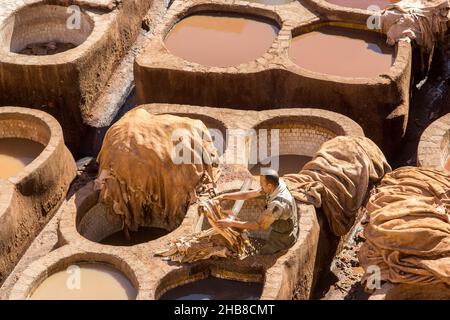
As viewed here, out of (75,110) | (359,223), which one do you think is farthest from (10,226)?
(359,223)

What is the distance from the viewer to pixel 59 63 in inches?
741

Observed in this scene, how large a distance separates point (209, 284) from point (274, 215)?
4.61 feet

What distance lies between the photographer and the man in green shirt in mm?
14016

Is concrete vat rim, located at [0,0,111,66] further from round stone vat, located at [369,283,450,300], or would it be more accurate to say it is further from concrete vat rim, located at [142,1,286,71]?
round stone vat, located at [369,283,450,300]

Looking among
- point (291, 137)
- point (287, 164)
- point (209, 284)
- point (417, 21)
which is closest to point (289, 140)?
point (291, 137)

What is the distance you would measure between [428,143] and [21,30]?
8.87m

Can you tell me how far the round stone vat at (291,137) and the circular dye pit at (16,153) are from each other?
3.78 m

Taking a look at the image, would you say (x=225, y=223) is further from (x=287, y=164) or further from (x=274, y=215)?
(x=287, y=164)

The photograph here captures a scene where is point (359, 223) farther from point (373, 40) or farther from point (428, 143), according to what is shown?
point (373, 40)

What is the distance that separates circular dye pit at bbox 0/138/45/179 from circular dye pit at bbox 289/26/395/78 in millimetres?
5112

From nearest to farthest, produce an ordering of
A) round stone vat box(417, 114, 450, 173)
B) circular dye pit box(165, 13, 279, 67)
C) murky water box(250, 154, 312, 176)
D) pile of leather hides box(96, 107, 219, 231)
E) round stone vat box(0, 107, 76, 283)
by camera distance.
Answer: pile of leather hides box(96, 107, 219, 231) < round stone vat box(0, 107, 76, 283) < round stone vat box(417, 114, 450, 173) < murky water box(250, 154, 312, 176) < circular dye pit box(165, 13, 279, 67)

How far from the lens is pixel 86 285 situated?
47.1ft

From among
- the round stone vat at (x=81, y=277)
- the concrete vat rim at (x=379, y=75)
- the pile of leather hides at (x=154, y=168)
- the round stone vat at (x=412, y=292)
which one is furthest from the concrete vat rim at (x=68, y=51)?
the round stone vat at (x=412, y=292)

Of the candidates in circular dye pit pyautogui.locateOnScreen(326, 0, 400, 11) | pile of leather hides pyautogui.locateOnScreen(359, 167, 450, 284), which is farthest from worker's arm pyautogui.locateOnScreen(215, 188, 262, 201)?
circular dye pit pyautogui.locateOnScreen(326, 0, 400, 11)
